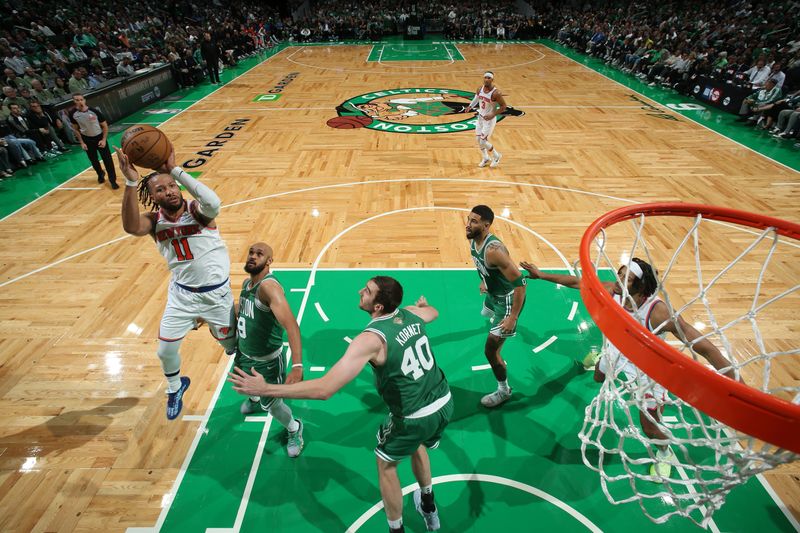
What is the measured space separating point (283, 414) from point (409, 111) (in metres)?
11.3

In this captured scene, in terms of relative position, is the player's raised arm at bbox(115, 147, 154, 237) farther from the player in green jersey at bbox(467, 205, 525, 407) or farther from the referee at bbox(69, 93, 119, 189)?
the referee at bbox(69, 93, 119, 189)

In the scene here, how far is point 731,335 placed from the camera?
5.02 m

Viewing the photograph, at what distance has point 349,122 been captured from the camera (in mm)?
12305

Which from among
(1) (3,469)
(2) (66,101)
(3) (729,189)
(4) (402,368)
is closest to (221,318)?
(4) (402,368)

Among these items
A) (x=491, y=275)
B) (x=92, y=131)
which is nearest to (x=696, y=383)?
(x=491, y=275)

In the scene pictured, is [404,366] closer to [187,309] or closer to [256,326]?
[256,326]

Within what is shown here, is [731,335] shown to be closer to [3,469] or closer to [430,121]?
[3,469]

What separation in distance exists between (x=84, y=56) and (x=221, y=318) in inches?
715

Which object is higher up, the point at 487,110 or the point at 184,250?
the point at 184,250

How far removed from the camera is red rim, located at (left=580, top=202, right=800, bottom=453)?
1709mm

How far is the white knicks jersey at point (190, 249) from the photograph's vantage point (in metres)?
3.43

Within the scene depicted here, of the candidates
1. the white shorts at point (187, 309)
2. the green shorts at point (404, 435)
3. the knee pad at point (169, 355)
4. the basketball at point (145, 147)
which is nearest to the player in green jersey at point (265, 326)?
the white shorts at point (187, 309)

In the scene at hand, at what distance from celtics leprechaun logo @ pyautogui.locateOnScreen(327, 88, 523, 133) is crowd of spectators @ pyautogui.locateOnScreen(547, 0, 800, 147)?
6260mm

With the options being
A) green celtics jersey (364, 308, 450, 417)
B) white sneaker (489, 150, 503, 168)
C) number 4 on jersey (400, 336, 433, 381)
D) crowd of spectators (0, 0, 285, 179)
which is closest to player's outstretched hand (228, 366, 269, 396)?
green celtics jersey (364, 308, 450, 417)
